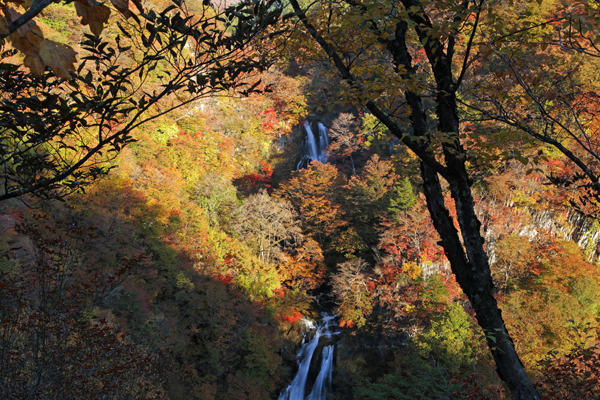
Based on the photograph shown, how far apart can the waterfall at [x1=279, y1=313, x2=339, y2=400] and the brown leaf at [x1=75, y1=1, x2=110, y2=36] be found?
1602cm

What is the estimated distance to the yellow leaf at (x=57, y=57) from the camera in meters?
0.80

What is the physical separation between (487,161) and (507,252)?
15.7 m

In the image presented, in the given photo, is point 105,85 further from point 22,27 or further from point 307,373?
point 307,373

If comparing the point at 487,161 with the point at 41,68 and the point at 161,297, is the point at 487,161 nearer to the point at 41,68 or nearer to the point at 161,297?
the point at 41,68

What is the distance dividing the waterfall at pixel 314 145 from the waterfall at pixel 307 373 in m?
15.9

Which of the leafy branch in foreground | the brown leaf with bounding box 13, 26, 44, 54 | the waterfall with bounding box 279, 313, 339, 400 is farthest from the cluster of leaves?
the waterfall with bounding box 279, 313, 339, 400

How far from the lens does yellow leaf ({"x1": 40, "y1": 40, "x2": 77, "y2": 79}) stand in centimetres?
80

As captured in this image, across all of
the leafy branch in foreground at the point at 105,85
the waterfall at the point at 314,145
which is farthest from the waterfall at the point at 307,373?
the waterfall at the point at 314,145

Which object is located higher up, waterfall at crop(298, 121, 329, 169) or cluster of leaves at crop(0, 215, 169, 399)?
waterfall at crop(298, 121, 329, 169)

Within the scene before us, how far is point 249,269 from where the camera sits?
49.7ft

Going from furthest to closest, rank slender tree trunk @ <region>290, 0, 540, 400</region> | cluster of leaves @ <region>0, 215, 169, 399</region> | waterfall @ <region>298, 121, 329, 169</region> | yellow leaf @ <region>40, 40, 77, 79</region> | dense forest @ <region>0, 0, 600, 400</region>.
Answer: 1. waterfall @ <region>298, 121, 329, 169</region>
2. cluster of leaves @ <region>0, 215, 169, 399</region>
3. dense forest @ <region>0, 0, 600, 400</region>
4. slender tree trunk @ <region>290, 0, 540, 400</region>
5. yellow leaf @ <region>40, 40, 77, 79</region>

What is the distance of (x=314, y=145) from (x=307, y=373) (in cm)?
2018

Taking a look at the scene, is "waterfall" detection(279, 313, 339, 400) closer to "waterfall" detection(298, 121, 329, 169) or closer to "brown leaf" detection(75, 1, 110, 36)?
"waterfall" detection(298, 121, 329, 169)

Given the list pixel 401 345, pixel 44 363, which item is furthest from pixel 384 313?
Result: pixel 44 363
